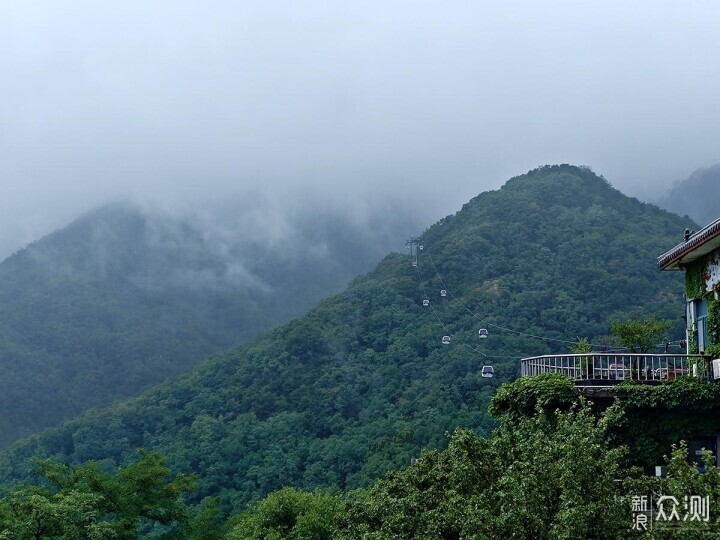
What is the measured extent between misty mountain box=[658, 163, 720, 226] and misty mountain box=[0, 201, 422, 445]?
34.6 metres

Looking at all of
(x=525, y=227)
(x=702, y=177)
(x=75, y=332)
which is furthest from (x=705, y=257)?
(x=702, y=177)

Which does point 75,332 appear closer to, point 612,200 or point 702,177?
point 612,200

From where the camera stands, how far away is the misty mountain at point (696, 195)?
8650 centimetres

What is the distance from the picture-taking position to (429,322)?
54.0 m

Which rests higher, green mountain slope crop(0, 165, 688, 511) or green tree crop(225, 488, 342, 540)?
green mountain slope crop(0, 165, 688, 511)

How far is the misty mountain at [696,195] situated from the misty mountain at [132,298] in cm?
3458

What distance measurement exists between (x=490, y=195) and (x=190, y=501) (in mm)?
37846

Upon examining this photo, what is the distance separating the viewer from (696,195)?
9062 centimetres

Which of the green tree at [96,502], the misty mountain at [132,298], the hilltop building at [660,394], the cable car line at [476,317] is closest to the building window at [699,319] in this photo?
the hilltop building at [660,394]

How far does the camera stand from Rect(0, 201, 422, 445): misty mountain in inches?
2921

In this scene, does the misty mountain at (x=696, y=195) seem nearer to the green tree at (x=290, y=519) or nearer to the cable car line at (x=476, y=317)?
the cable car line at (x=476, y=317)

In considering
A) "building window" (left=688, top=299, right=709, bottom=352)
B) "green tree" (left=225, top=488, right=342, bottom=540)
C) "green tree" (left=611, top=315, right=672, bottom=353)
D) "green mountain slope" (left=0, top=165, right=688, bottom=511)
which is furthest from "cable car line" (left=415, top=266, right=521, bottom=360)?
"building window" (left=688, top=299, right=709, bottom=352)

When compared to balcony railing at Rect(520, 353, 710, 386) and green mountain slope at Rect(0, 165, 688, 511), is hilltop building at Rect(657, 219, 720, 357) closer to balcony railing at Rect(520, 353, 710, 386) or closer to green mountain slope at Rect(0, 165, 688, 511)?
balcony railing at Rect(520, 353, 710, 386)

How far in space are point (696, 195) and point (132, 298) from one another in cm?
6283
